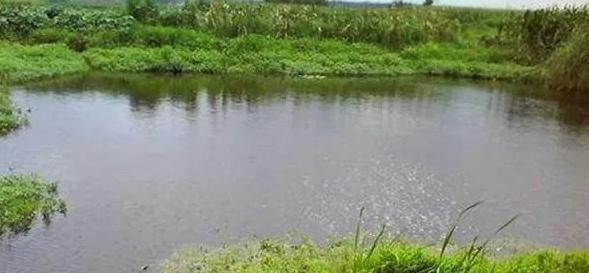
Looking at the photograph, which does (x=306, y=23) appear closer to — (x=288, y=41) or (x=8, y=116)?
(x=288, y=41)

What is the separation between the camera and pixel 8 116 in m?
14.2

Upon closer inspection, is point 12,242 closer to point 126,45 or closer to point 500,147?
point 500,147

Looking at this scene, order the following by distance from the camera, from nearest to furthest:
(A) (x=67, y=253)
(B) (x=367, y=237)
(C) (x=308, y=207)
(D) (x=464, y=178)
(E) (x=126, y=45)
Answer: (A) (x=67, y=253), (B) (x=367, y=237), (C) (x=308, y=207), (D) (x=464, y=178), (E) (x=126, y=45)

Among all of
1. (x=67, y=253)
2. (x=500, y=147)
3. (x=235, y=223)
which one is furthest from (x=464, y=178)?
(x=67, y=253)

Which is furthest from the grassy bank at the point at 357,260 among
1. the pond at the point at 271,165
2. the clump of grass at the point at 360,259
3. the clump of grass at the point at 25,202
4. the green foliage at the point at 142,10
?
the green foliage at the point at 142,10

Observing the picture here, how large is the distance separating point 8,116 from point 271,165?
531 centimetres

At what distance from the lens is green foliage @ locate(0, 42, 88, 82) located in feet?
64.5

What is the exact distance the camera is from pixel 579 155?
14.6 metres

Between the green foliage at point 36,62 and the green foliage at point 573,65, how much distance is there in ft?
46.3

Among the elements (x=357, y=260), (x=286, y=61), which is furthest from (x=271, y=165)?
(x=286, y=61)

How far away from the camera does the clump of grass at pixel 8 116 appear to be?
Result: 1375 centimetres

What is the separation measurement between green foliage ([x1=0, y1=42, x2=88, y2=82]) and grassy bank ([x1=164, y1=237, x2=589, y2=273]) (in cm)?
1194

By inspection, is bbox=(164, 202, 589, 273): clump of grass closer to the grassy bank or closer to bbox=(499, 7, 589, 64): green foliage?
the grassy bank

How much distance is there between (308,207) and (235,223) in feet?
3.91
